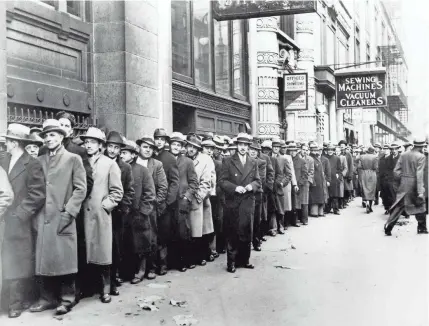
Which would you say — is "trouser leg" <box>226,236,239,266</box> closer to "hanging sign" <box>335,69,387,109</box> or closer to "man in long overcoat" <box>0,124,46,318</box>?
"man in long overcoat" <box>0,124,46,318</box>

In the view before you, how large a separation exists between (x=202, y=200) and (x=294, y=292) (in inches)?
105

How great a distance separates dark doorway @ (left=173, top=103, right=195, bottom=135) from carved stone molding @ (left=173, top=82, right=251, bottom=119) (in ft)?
0.82

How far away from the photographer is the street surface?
18.9ft

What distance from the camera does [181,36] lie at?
43.6 ft

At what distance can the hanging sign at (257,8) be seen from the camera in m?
10.2

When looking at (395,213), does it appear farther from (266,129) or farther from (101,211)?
(101,211)

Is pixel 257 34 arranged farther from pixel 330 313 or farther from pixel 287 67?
pixel 330 313

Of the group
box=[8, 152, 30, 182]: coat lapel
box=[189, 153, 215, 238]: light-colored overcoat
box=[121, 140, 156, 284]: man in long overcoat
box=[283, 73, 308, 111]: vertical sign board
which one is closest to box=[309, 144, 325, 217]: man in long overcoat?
box=[283, 73, 308, 111]: vertical sign board

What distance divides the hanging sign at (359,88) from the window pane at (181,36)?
38.4 feet

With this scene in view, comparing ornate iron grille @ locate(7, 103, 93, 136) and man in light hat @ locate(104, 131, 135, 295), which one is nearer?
man in light hat @ locate(104, 131, 135, 295)

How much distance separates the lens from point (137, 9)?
35.8 ft

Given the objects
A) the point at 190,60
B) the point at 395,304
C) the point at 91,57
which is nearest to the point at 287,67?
the point at 190,60

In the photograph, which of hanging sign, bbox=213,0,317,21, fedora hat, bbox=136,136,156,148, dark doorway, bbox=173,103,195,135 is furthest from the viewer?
dark doorway, bbox=173,103,195,135

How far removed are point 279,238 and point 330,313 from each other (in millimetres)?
5951
